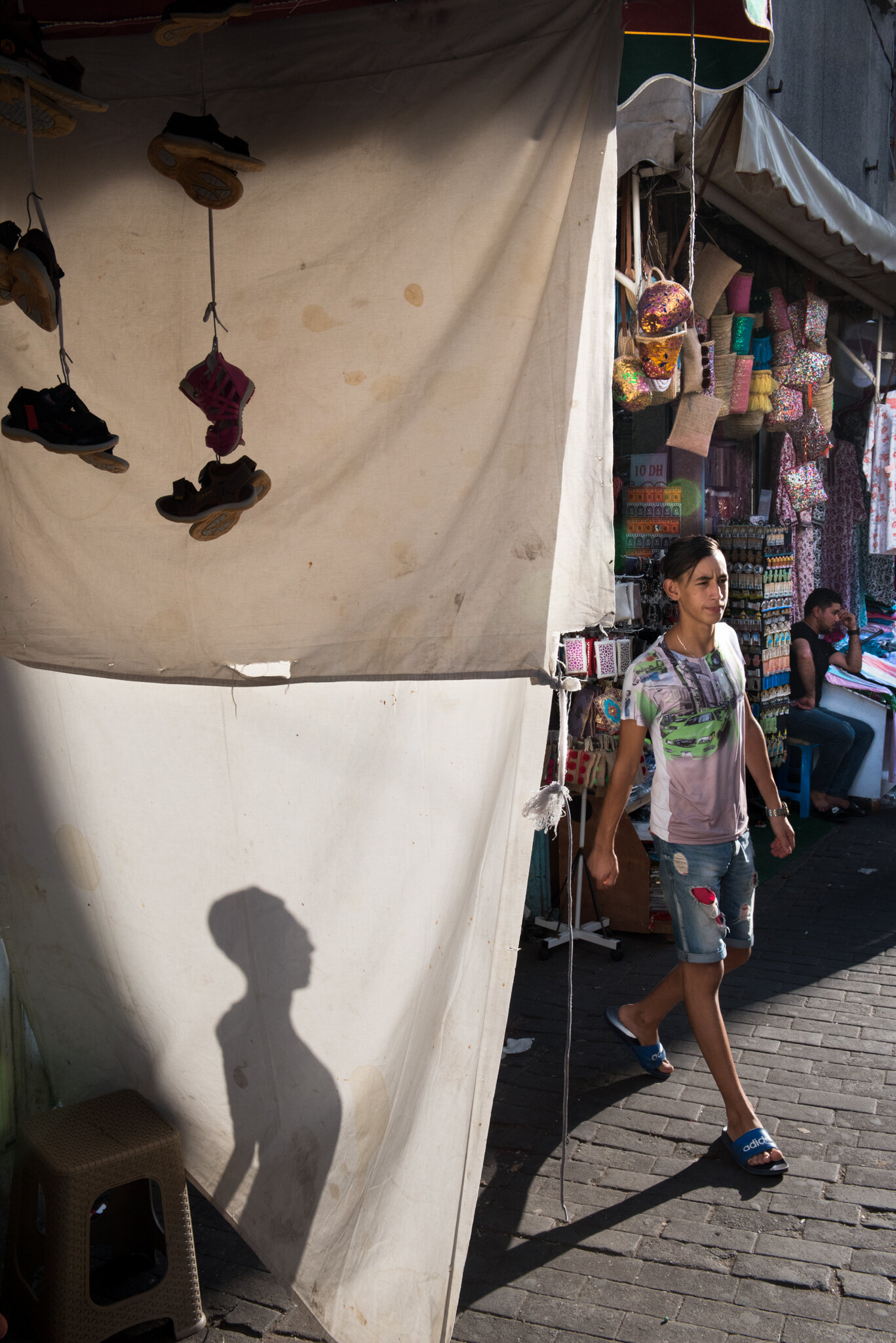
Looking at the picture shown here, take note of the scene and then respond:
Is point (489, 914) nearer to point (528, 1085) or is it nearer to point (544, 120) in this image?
point (544, 120)

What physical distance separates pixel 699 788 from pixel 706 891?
0.34m

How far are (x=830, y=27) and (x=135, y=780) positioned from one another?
9156 mm

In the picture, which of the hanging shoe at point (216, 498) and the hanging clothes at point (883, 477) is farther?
the hanging clothes at point (883, 477)

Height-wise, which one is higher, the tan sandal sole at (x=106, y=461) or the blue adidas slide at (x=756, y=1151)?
the tan sandal sole at (x=106, y=461)

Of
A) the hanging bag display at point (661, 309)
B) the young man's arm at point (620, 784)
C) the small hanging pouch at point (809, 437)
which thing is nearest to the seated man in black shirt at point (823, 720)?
the small hanging pouch at point (809, 437)

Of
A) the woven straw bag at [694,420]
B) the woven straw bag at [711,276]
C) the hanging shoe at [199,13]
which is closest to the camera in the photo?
the hanging shoe at [199,13]

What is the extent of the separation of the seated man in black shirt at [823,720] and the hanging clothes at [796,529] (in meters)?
0.41

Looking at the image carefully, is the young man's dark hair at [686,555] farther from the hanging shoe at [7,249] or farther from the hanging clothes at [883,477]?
the hanging clothes at [883,477]

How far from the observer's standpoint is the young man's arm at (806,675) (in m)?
7.95

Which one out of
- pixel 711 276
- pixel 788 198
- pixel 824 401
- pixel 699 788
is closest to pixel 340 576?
pixel 699 788

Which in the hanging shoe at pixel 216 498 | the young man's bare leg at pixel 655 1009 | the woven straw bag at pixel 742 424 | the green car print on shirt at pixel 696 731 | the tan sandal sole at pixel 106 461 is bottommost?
the young man's bare leg at pixel 655 1009

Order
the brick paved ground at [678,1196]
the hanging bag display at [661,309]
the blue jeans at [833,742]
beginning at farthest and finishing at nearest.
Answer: the blue jeans at [833,742] < the hanging bag display at [661,309] < the brick paved ground at [678,1196]

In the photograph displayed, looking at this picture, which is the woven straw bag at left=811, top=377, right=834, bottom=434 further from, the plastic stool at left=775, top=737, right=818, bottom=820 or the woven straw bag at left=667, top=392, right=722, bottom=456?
the plastic stool at left=775, top=737, right=818, bottom=820

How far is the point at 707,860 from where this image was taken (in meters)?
3.49
